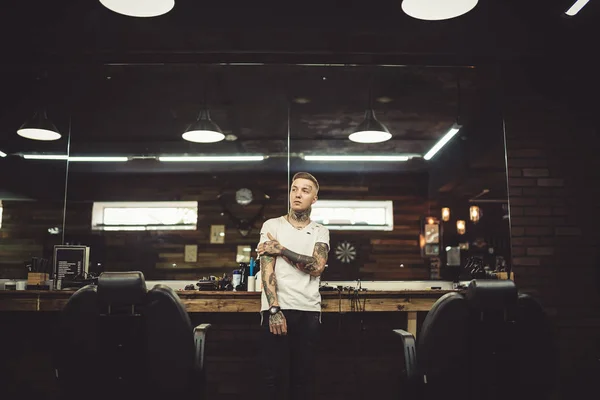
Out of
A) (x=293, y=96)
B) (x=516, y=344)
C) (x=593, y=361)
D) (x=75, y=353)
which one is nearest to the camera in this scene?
(x=516, y=344)

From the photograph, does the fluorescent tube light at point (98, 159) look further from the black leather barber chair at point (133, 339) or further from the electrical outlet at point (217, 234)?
the black leather barber chair at point (133, 339)

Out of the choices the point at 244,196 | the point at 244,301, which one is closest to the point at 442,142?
the point at 244,196

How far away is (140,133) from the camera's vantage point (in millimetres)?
7207

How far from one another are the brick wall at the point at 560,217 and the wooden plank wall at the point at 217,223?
9.70 feet

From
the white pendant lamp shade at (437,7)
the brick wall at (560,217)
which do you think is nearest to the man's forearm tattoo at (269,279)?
the white pendant lamp shade at (437,7)

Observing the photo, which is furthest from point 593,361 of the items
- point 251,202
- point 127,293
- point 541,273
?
point 251,202

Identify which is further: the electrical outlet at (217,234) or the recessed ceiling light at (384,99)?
the electrical outlet at (217,234)

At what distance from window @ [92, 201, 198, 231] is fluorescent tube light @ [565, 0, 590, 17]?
17.4 ft

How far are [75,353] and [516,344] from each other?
88.4 inches

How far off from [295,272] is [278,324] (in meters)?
0.33

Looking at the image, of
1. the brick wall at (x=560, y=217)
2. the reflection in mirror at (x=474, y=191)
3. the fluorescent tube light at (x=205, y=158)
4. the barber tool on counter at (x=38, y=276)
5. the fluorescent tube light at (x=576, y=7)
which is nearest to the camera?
the fluorescent tube light at (x=576, y=7)

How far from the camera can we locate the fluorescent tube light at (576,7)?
416 centimetres

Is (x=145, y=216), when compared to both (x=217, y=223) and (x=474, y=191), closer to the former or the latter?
(x=217, y=223)

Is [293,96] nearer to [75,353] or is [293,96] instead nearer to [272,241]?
[272,241]
